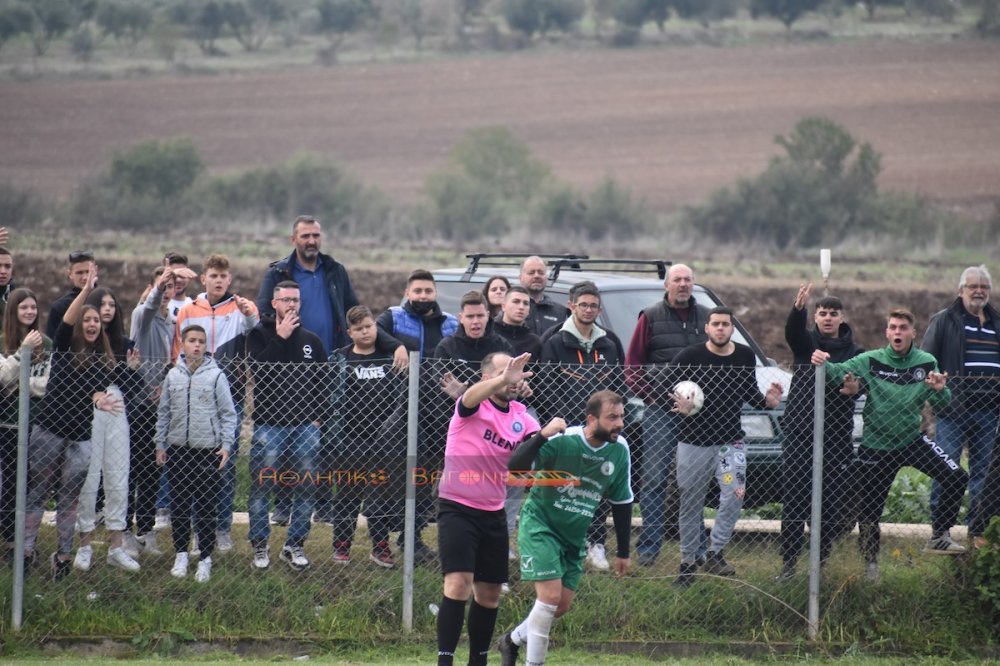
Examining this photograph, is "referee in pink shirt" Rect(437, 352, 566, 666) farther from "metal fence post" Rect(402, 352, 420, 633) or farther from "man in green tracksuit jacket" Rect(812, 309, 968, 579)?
"man in green tracksuit jacket" Rect(812, 309, 968, 579)

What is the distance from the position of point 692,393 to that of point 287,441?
9.99 feet

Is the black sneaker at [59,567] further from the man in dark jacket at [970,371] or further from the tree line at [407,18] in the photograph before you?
the tree line at [407,18]

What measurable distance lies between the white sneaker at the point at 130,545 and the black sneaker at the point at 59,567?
41 centimetres

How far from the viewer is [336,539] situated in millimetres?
9328

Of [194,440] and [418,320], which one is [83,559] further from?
[418,320]

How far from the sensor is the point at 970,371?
33.2ft

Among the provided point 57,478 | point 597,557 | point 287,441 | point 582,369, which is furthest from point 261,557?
point 582,369

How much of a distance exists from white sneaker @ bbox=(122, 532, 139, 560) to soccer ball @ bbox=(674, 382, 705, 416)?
427 cm

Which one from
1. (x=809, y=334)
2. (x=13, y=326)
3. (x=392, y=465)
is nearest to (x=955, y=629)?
(x=809, y=334)

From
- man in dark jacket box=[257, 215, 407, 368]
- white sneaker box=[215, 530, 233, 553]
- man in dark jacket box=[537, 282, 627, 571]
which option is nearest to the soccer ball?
man in dark jacket box=[537, 282, 627, 571]

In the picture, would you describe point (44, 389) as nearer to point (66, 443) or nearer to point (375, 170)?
point (66, 443)

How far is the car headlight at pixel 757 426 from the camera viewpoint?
10547mm

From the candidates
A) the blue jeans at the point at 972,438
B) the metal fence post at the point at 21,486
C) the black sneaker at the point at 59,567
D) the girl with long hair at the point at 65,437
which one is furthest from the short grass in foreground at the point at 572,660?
the blue jeans at the point at 972,438

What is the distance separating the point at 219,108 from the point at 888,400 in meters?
65.9
